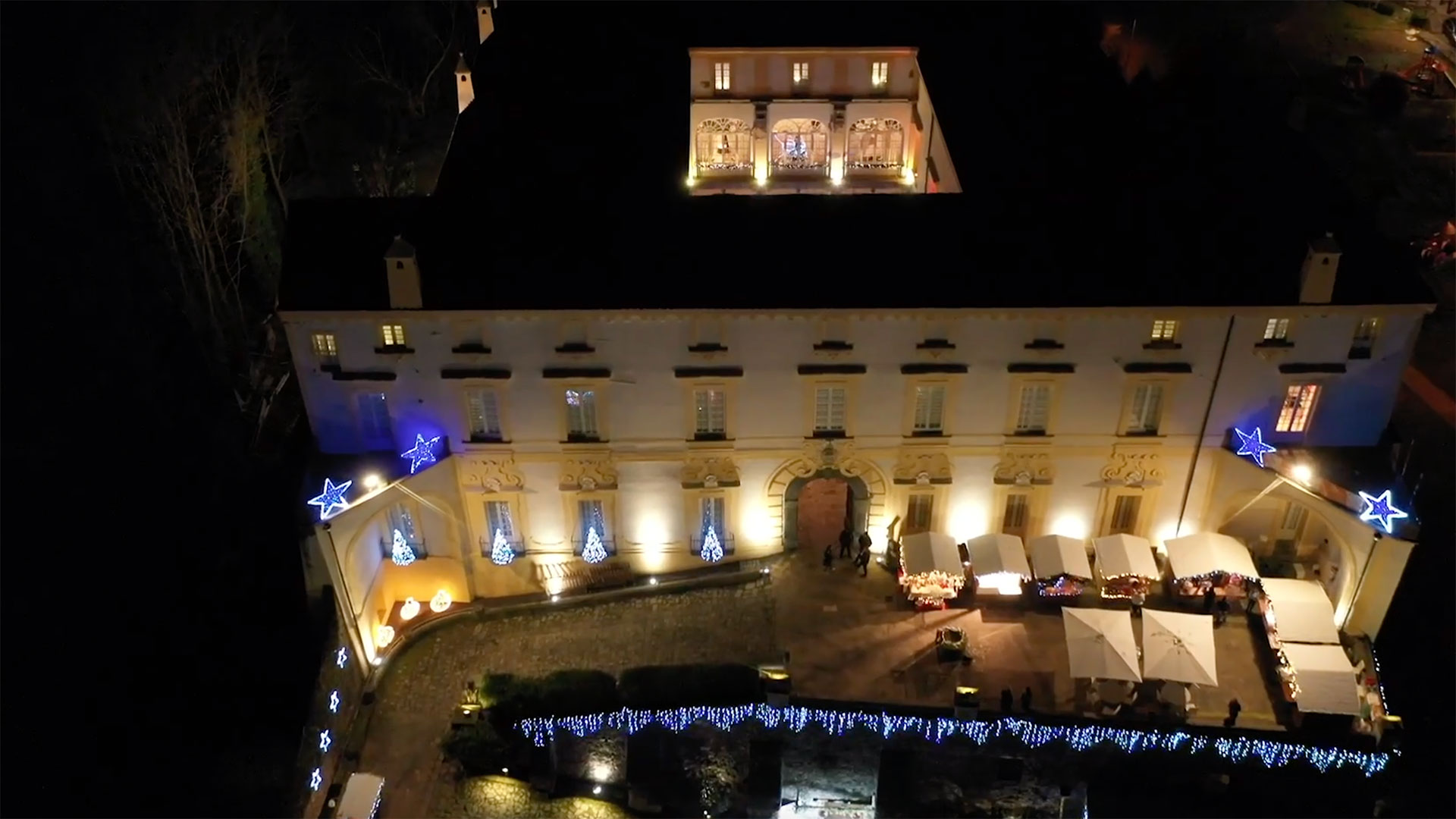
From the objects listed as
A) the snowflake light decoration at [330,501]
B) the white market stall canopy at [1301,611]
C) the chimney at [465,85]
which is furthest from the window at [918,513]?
the chimney at [465,85]

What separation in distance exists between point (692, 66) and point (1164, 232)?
28.7m

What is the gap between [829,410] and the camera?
46.4 meters

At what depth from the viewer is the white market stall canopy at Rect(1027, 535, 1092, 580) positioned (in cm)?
4703

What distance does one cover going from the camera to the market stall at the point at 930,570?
47.2 meters

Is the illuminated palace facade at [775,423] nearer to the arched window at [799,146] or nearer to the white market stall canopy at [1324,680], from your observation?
the white market stall canopy at [1324,680]

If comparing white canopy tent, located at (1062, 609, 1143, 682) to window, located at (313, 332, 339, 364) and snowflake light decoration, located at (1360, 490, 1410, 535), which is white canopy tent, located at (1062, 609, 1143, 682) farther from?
window, located at (313, 332, 339, 364)

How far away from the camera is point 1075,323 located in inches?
1731

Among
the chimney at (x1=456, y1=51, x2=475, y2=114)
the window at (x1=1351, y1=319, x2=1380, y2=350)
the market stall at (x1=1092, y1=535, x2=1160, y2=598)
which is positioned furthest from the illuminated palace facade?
the chimney at (x1=456, y1=51, x2=475, y2=114)

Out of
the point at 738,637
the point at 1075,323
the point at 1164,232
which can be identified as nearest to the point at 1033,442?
the point at 1075,323

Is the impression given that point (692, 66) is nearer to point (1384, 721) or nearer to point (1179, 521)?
point (1179, 521)

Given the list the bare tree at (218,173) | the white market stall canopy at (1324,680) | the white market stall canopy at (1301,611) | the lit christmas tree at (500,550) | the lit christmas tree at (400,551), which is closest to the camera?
the white market stall canopy at (1324,680)

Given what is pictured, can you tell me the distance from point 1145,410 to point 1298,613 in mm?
9211

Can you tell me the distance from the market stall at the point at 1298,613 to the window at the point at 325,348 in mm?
35950

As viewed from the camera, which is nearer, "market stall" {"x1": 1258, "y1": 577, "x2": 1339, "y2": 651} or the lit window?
the lit window
